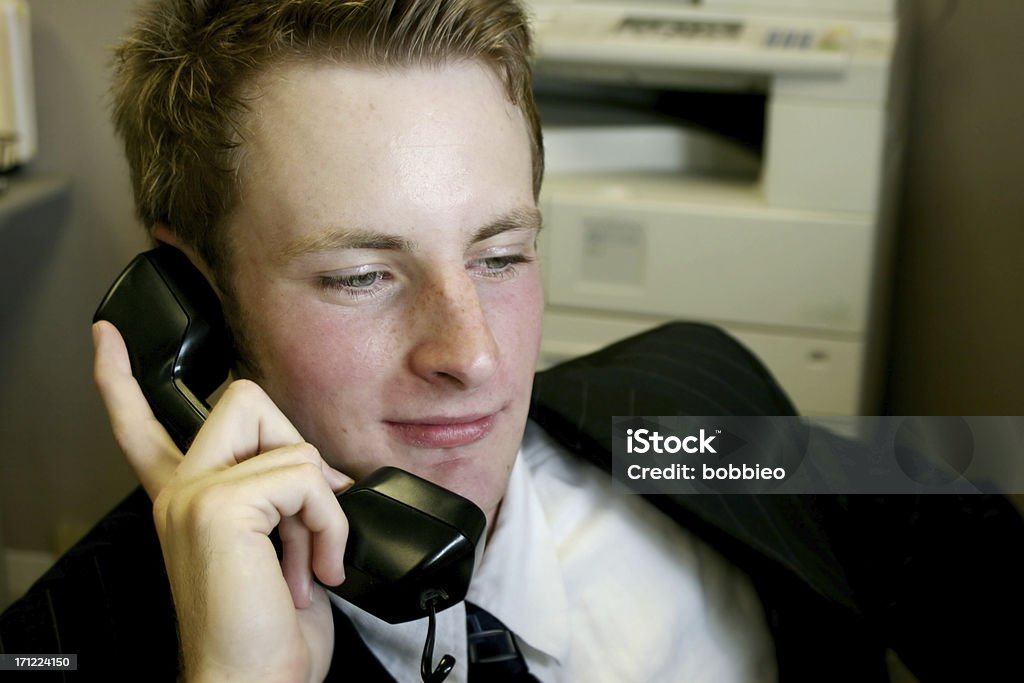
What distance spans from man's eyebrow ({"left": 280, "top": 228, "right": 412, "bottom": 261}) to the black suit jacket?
0.29 m

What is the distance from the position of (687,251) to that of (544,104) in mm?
432

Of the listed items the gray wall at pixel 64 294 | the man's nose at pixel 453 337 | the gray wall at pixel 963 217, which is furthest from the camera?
the gray wall at pixel 64 294

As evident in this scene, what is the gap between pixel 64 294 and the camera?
209 centimetres

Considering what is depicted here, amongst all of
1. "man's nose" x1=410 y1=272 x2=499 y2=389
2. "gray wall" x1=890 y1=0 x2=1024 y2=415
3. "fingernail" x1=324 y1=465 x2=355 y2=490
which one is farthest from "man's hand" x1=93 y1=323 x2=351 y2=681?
"gray wall" x1=890 y1=0 x2=1024 y2=415

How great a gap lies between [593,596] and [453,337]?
0.32m

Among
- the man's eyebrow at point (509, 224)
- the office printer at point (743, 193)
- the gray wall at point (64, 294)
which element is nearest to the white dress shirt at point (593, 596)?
the man's eyebrow at point (509, 224)

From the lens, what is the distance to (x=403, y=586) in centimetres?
71

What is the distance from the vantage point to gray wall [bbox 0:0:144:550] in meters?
1.97

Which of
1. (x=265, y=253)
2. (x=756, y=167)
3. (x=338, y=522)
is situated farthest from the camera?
(x=756, y=167)

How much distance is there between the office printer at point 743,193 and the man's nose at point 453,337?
95cm

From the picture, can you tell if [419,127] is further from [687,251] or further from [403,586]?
[687,251]

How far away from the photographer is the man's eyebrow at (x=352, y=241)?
77 cm

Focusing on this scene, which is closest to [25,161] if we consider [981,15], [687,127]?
[687,127]

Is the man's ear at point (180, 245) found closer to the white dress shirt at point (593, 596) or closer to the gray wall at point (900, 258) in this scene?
the white dress shirt at point (593, 596)
